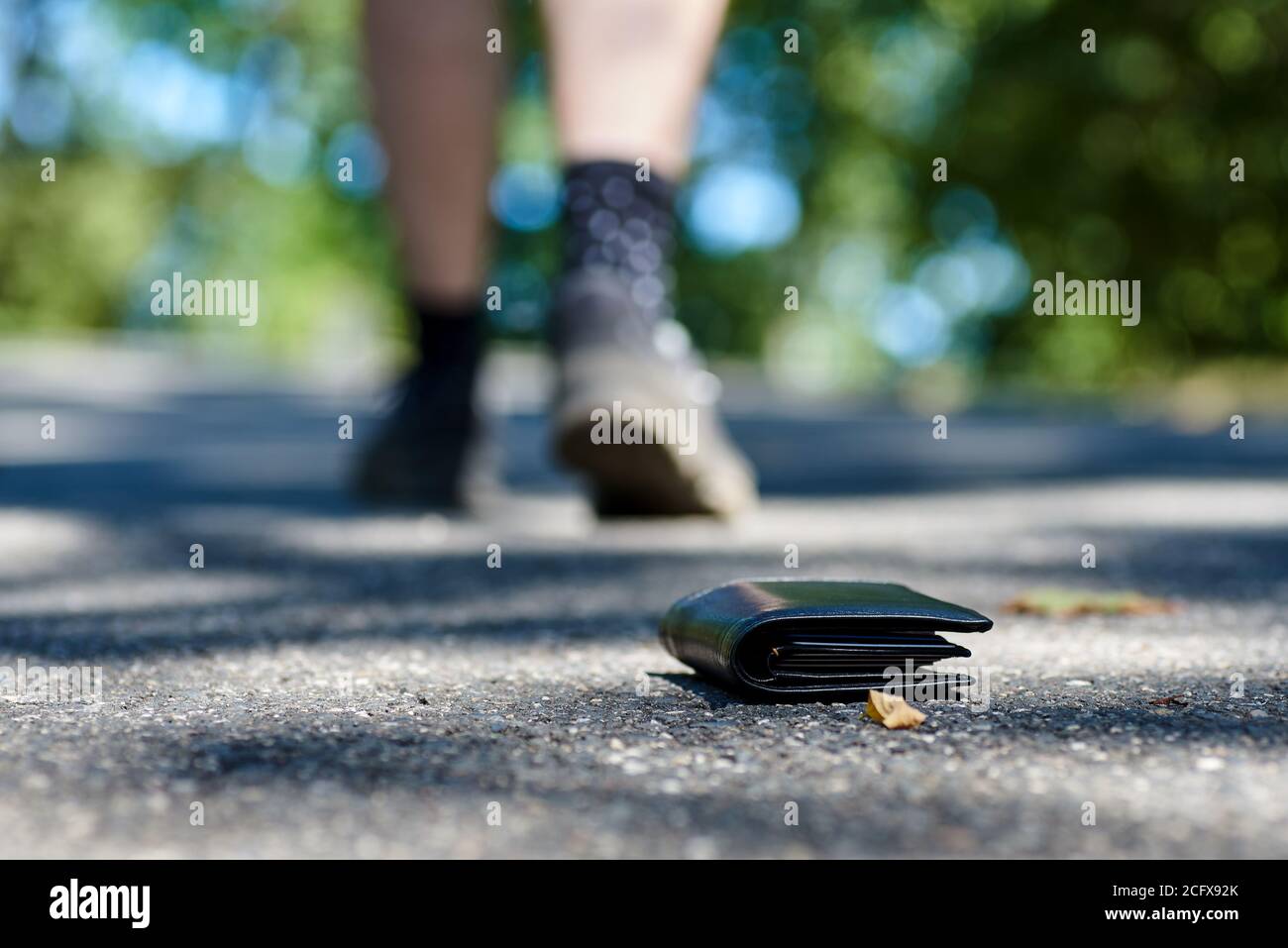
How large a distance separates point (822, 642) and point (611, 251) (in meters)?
0.99

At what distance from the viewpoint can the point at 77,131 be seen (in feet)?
71.6

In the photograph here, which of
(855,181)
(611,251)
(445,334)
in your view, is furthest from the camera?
(855,181)

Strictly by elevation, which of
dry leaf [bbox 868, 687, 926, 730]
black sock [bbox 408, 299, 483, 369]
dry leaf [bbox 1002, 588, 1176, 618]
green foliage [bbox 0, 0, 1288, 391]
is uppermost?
green foliage [bbox 0, 0, 1288, 391]

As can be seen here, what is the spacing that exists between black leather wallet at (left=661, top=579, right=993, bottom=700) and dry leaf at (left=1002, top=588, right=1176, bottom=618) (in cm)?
35

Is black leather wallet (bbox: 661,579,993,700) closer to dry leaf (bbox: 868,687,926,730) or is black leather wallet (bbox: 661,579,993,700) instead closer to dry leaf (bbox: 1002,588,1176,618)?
dry leaf (bbox: 868,687,926,730)

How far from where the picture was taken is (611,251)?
6.00 feet

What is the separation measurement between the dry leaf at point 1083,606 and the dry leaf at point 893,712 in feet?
1.60

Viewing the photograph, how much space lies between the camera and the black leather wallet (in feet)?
3.02

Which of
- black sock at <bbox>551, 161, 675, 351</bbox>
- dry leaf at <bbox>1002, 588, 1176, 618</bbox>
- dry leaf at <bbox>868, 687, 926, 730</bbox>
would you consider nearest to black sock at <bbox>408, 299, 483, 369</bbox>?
black sock at <bbox>551, 161, 675, 351</bbox>

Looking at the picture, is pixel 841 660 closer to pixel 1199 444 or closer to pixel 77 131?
pixel 1199 444

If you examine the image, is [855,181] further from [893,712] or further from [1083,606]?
[893,712]

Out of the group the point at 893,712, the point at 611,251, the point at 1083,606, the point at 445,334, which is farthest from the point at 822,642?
the point at 445,334

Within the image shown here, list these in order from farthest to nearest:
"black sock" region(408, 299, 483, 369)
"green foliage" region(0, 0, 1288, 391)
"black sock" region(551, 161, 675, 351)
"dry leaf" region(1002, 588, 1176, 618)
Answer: "green foliage" region(0, 0, 1288, 391)
"black sock" region(408, 299, 483, 369)
"black sock" region(551, 161, 675, 351)
"dry leaf" region(1002, 588, 1176, 618)
